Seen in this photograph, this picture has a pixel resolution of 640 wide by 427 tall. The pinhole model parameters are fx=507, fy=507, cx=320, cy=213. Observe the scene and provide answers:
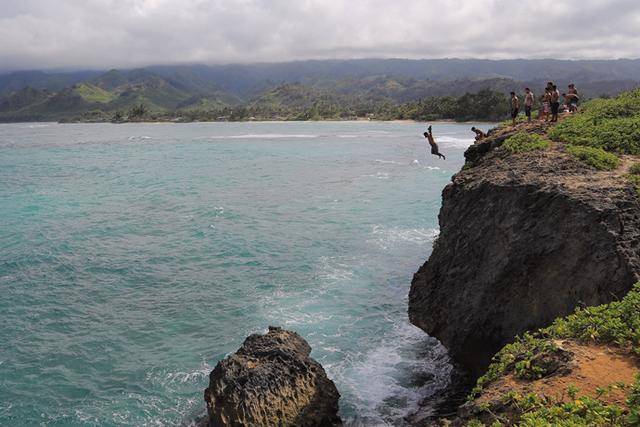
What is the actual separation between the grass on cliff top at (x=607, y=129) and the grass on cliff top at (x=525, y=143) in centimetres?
65

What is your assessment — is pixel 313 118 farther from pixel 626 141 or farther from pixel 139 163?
pixel 626 141

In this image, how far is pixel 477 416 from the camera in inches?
295

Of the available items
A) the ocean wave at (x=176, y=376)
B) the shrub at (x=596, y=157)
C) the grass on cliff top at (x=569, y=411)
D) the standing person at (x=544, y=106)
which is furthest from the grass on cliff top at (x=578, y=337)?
the standing person at (x=544, y=106)

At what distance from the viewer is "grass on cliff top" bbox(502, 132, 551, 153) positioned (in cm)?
1517

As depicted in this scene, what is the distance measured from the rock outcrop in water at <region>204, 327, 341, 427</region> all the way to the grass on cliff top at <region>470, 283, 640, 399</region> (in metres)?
4.19

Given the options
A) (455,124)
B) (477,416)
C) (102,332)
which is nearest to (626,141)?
(477,416)

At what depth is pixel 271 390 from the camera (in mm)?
11117

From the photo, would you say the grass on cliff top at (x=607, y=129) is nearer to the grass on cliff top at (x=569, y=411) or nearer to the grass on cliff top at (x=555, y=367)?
the grass on cliff top at (x=555, y=367)

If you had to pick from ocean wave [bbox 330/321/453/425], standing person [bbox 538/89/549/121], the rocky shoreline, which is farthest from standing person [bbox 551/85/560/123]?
ocean wave [bbox 330/321/453/425]

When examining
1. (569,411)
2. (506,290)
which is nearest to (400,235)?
(506,290)

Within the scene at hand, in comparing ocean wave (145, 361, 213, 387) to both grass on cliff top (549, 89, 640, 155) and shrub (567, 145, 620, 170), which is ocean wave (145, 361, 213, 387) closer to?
shrub (567, 145, 620, 170)

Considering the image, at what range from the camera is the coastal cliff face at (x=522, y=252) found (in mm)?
10555

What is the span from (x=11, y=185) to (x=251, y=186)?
2178 cm

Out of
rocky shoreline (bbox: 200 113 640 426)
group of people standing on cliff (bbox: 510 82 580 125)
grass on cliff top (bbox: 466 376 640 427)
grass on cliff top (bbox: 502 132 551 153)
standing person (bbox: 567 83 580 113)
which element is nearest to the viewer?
grass on cliff top (bbox: 466 376 640 427)
